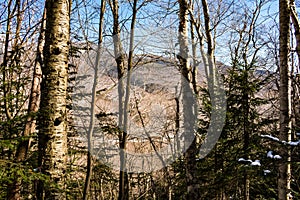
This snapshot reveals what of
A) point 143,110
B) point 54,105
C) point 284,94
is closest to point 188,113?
point 284,94

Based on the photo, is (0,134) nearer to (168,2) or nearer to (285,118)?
(285,118)

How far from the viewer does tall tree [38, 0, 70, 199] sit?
2.49 m

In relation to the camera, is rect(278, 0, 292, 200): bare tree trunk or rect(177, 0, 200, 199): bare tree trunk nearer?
rect(278, 0, 292, 200): bare tree trunk

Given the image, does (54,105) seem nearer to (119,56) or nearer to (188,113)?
(188,113)

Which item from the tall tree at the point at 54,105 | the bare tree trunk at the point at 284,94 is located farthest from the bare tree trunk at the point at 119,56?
the tall tree at the point at 54,105

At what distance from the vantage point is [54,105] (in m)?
2.60

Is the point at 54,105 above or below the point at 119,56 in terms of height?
below

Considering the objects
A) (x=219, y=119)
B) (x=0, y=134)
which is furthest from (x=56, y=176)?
(x=219, y=119)

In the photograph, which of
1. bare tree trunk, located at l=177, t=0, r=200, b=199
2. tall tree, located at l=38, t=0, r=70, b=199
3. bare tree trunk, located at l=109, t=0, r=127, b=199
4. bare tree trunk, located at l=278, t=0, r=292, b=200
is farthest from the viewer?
bare tree trunk, located at l=109, t=0, r=127, b=199

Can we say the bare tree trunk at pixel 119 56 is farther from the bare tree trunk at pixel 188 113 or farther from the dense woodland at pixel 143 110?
the bare tree trunk at pixel 188 113

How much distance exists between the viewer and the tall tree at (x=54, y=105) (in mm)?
2494

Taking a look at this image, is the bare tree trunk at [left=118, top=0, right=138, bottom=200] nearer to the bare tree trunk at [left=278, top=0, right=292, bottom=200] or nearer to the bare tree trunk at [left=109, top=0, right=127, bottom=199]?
the bare tree trunk at [left=109, top=0, right=127, bottom=199]

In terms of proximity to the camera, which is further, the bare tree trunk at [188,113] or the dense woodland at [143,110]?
the bare tree trunk at [188,113]

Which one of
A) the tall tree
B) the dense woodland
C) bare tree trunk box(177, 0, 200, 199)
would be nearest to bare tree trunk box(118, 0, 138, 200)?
the dense woodland
